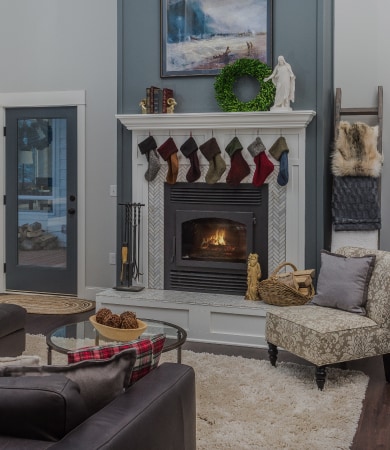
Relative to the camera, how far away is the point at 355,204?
5.05m

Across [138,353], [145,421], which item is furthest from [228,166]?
[145,421]

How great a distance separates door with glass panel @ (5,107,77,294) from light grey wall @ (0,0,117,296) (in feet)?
0.65

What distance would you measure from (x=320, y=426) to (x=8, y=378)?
177 cm

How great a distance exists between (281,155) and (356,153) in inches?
27.9

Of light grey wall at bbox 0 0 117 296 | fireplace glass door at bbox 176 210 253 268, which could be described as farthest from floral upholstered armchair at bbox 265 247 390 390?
light grey wall at bbox 0 0 117 296

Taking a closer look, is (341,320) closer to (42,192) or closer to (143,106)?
(143,106)

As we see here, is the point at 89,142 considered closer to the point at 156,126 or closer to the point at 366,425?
the point at 156,126

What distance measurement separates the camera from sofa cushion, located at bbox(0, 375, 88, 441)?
162 cm

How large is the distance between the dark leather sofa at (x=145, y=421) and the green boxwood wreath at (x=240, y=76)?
9.84 feet

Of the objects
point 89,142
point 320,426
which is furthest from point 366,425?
point 89,142

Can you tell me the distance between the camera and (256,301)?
15.3 ft

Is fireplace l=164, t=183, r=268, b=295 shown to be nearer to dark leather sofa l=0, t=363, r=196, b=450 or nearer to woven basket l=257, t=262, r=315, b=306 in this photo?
woven basket l=257, t=262, r=315, b=306

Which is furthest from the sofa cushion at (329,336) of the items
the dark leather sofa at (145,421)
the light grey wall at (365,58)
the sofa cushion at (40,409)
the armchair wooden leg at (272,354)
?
the sofa cushion at (40,409)

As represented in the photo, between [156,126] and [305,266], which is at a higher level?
[156,126]
